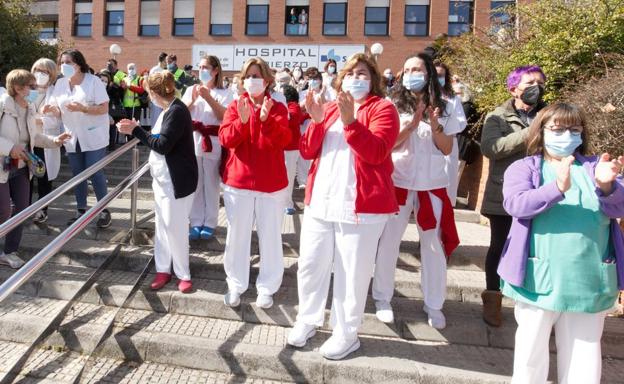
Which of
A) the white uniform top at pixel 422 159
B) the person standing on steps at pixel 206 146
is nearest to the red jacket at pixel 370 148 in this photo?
the white uniform top at pixel 422 159

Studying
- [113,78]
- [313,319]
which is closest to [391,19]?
[113,78]

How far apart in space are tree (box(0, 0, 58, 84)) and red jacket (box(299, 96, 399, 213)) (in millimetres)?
14737

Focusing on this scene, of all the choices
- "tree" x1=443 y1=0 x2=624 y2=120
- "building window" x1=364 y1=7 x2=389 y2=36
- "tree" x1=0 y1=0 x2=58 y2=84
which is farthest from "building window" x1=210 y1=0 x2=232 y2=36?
"tree" x1=443 y1=0 x2=624 y2=120

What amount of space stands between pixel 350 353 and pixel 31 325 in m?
2.10

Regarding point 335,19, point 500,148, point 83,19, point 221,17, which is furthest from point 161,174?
point 83,19

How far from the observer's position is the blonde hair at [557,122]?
2.29 metres

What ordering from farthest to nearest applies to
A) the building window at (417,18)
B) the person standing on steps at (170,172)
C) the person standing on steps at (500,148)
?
→ the building window at (417,18), the person standing on steps at (170,172), the person standing on steps at (500,148)

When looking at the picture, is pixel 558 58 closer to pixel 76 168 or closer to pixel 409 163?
pixel 409 163

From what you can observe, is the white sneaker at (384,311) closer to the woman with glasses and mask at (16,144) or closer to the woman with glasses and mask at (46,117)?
the woman with glasses and mask at (16,144)

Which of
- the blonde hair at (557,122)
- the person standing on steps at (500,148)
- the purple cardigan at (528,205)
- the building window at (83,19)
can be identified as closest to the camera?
the purple cardigan at (528,205)

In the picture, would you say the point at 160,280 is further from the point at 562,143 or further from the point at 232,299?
the point at 562,143

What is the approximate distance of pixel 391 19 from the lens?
2078cm

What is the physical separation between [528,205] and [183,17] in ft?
77.0

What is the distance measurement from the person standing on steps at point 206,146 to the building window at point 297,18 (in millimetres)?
18402
